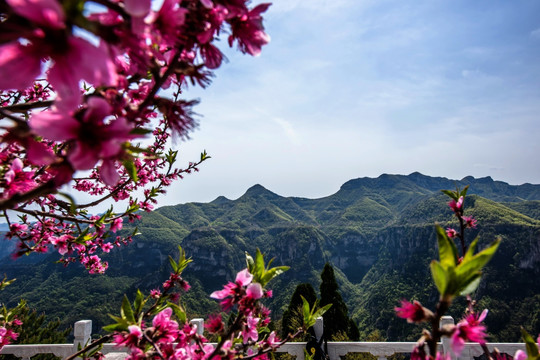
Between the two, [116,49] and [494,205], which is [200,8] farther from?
[494,205]

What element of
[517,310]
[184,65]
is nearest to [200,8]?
[184,65]

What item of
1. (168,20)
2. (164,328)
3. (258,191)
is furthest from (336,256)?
(168,20)

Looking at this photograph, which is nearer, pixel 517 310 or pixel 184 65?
pixel 184 65

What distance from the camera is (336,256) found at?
117312 millimetres

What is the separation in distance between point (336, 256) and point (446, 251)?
404 feet

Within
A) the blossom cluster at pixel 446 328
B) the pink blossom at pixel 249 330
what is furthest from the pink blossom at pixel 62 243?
the blossom cluster at pixel 446 328

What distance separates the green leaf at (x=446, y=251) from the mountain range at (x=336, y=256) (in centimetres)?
2294

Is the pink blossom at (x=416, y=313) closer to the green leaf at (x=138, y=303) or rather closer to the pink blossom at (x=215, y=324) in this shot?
the pink blossom at (x=215, y=324)

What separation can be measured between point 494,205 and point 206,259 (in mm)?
79450

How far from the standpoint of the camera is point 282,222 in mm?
132250

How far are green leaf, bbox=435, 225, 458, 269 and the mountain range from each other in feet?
75.3

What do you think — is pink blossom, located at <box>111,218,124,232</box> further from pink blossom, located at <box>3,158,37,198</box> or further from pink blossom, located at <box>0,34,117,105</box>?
pink blossom, located at <box>0,34,117,105</box>

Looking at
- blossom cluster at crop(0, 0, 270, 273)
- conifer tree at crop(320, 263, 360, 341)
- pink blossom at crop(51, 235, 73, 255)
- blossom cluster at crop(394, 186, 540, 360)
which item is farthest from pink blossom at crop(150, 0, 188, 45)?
conifer tree at crop(320, 263, 360, 341)

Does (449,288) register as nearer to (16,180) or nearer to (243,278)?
(243,278)
